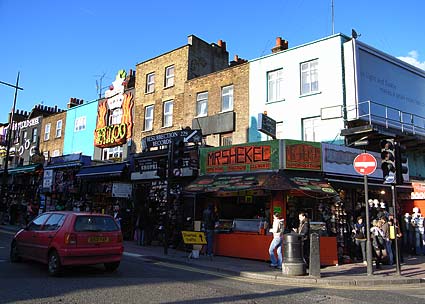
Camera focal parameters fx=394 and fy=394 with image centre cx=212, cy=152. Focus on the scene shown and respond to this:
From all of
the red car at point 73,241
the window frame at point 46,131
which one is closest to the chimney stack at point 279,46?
the red car at point 73,241

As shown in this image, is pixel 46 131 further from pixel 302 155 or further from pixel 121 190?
pixel 302 155

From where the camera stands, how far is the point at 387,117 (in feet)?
61.3

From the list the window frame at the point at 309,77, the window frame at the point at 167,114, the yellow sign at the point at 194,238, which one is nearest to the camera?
the yellow sign at the point at 194,238

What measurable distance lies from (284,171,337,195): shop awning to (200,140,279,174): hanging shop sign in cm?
81

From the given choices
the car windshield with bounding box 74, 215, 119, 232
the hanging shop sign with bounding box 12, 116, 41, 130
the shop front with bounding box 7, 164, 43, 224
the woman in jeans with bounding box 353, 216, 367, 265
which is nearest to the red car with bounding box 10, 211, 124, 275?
the car windshield with bounding box 74, 215, 119, 232

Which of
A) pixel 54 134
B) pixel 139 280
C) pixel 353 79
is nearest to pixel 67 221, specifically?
pixel 139 280

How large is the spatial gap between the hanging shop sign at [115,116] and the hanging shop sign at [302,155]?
13814 millimetres

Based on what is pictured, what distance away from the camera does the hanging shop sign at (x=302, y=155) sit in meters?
14.8

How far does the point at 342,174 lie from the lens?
16.0 metres

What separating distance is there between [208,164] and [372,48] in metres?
9.81

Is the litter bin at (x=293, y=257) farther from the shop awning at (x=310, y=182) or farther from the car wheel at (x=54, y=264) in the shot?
the car wheel at (x=54, y=264)

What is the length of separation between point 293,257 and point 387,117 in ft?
36.1

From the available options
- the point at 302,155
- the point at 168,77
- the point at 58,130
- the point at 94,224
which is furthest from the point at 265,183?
the point at 58,130

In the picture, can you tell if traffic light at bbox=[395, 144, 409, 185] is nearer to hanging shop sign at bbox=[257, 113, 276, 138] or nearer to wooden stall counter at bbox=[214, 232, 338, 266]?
wooden stall counter at bbox=[214, 232, 338, 266]
